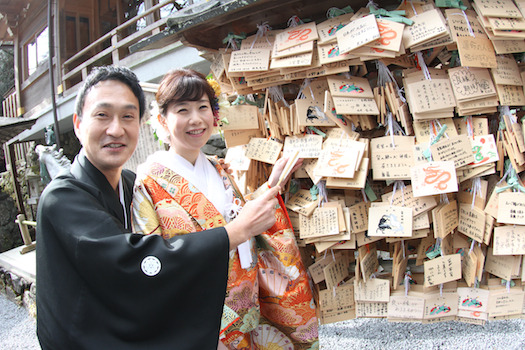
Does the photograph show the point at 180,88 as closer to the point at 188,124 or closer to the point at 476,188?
the point at 188,124

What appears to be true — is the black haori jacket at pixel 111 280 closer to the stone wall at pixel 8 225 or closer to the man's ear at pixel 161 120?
the man's ear at pixel 161 120

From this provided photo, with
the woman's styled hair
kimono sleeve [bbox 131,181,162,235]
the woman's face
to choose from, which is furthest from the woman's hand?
kimono sleeve [bbox 131,181,162,235]

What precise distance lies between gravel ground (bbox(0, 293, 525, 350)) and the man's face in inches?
87.6

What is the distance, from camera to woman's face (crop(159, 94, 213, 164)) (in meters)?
1.71

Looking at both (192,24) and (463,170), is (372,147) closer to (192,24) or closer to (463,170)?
(463,170)

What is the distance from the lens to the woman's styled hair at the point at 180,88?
170 centimetres

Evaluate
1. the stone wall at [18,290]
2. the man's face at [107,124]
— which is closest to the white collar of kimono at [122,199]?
the man's face at [107,124]

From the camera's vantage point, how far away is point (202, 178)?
1.81m

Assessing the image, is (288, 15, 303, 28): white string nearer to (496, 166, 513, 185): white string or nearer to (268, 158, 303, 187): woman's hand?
(268, 158, 303, 187): woman's hand

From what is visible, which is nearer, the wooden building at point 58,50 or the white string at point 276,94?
the white string at point 276,94

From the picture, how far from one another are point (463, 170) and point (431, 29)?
699 mm

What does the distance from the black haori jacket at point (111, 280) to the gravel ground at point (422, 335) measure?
1.81 meters

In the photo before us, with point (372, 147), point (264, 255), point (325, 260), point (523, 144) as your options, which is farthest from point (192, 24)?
point (523, 144)

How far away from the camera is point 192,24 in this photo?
186 cm
